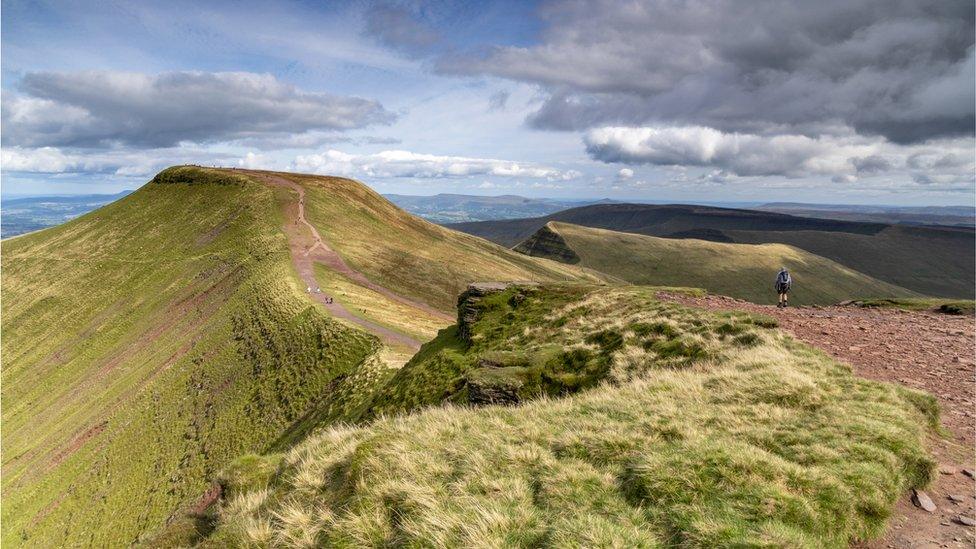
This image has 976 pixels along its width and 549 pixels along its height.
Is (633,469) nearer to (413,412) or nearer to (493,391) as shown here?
(493,391)

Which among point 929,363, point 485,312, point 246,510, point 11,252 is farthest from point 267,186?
point 929,363

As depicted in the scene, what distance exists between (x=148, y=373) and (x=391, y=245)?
55.2 m

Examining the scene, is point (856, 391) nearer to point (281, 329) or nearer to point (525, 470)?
point (525, 470)

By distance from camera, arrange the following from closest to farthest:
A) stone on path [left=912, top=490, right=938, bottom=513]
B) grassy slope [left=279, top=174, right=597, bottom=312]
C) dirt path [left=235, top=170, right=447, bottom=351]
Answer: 1. stone on path [left=912, top=490, right=938, bottom=513]
2. dirt path [left=235, top=170, right=447, bottom=351]
3. grassy slope [left=279, top=174, right=597, bottom=312]

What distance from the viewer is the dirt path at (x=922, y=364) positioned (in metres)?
8.33

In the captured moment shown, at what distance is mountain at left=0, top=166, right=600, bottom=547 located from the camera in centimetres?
3747

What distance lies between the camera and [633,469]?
9.17 metres

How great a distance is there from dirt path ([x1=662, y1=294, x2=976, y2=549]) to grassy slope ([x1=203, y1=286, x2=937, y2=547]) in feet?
2.06

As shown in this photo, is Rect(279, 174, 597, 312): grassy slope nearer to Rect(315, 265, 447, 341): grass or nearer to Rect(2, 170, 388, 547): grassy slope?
Rect(315, 265, 447, 341): grass

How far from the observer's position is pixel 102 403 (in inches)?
1978

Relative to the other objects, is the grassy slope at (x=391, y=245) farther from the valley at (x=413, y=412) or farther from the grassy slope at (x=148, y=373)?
the grassy slope at (x=148, y=373)

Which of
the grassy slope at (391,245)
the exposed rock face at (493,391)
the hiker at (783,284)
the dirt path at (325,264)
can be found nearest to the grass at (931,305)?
the hiker at (783,284)

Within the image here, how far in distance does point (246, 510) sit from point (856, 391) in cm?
1767

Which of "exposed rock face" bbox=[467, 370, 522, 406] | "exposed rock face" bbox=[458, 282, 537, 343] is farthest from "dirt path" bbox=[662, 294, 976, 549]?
"exposed rock face" bbox=[458, 282, 537, 343]
